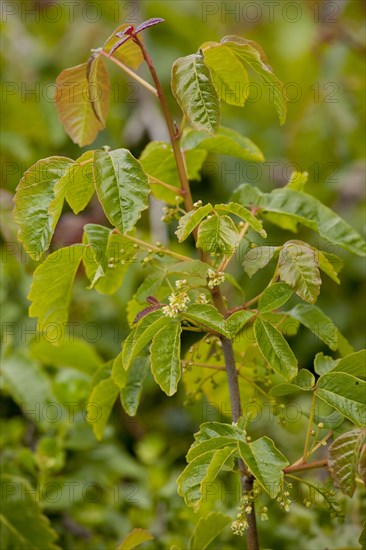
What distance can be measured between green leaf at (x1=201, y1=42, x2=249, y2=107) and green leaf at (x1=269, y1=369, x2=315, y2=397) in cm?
34

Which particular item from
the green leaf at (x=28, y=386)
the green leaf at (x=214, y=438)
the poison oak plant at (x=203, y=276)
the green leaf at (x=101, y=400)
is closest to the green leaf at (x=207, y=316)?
the poison oak plant at (x=203, y=276)

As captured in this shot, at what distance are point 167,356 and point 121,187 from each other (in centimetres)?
20

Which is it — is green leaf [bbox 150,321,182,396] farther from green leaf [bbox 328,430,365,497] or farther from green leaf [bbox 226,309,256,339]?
green leaf [bbox 328,430,365,497]

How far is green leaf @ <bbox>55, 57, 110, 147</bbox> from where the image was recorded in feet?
3.34

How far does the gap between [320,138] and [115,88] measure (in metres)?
0.75

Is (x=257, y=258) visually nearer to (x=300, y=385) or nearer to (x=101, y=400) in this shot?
(x=300, y=385)

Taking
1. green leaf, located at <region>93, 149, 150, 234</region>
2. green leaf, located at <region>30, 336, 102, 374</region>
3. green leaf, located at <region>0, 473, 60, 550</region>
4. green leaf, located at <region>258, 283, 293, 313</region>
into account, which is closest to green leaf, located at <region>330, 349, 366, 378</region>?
green leaf, located at <region>258, 283, 293, 313</region>

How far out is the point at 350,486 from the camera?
2.92 ft

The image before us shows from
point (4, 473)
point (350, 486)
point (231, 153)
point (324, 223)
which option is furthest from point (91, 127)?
point (4, 473)

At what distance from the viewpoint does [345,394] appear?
36.9 inches

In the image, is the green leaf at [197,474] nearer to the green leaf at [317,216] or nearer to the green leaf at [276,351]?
the green leaf at [276,351]

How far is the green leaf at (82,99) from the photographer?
3.34ft

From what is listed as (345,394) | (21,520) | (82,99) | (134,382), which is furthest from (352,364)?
(21,520)

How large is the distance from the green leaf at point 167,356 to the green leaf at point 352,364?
22cm
